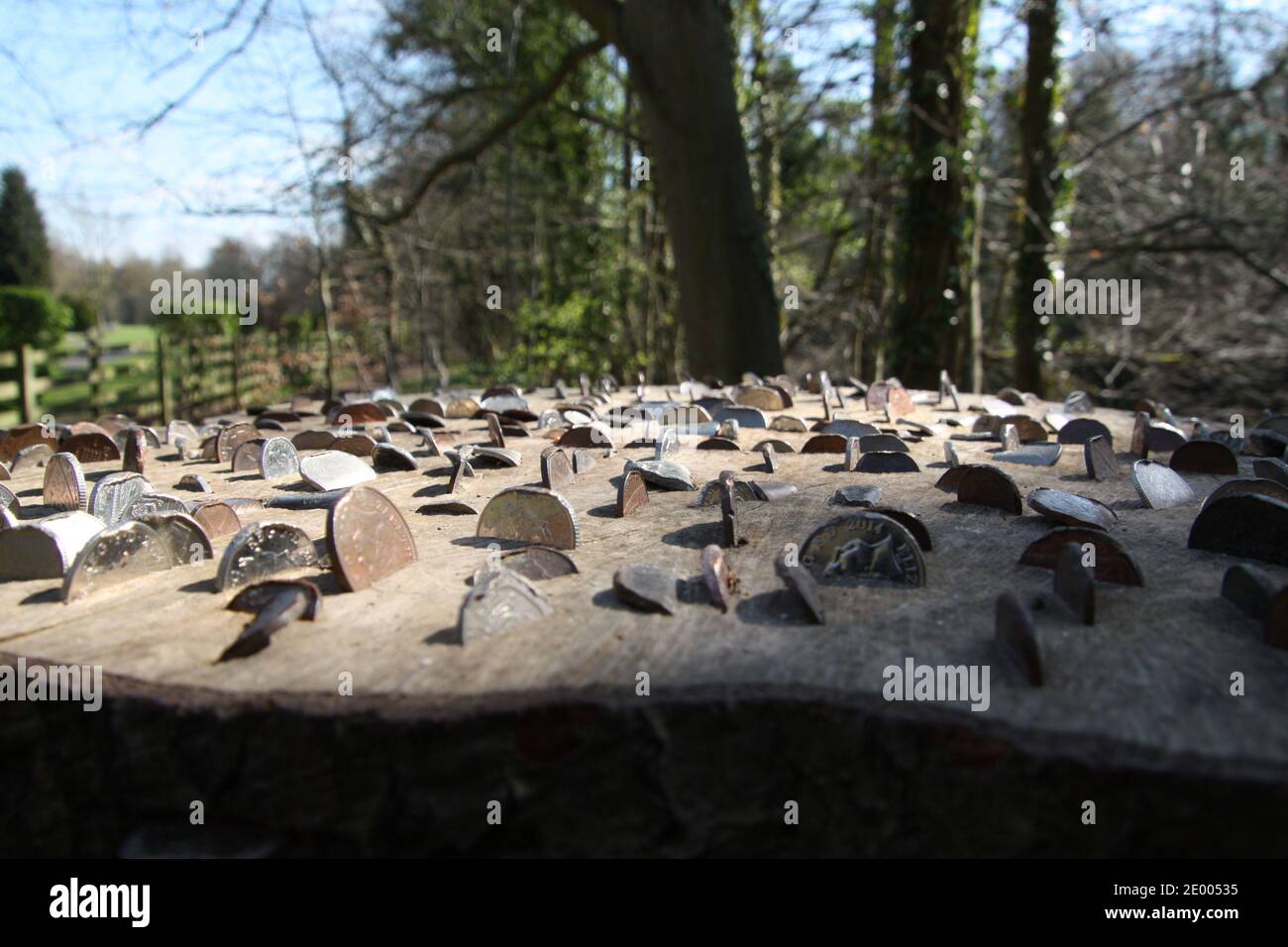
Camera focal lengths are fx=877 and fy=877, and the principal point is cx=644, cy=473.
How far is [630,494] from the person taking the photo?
61.7 inches

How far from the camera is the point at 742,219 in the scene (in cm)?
521

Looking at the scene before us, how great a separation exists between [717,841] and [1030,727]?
0.32 metres

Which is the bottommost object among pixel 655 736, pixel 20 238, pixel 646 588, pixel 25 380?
pixel 655 736

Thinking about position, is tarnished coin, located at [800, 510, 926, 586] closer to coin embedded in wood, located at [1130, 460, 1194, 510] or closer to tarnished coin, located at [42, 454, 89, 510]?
coin embedded in wood, located at [1130, 460, 1194, 510]

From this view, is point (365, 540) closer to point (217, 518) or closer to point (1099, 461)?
point (217, 518)

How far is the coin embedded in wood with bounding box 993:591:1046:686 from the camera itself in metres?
0.87

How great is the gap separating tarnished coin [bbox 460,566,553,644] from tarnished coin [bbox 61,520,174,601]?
1.72 ft

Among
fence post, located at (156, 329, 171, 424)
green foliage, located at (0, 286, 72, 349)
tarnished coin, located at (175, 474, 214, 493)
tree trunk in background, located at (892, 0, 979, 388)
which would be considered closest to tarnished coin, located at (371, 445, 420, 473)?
tarnished coin, located at (175, 474, 214, 493)

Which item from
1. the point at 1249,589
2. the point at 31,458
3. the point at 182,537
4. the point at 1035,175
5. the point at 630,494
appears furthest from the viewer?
the point at 1035,175

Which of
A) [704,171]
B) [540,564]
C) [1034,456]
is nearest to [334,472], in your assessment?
[540,564]

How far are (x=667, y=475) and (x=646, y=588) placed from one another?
2.13 feet

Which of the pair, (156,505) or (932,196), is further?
(932,196)

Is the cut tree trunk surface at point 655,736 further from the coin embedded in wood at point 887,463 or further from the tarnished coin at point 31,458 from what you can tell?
the tarnished coin at point 31,458
